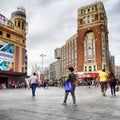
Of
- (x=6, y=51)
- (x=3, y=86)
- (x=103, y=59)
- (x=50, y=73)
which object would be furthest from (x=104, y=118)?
(x=50, y=73)

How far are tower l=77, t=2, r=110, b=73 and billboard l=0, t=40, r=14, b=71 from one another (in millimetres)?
34006

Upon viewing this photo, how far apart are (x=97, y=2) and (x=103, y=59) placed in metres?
20.9

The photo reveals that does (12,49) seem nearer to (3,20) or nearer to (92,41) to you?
(3,20)

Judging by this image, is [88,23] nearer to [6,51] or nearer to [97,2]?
[97,2]

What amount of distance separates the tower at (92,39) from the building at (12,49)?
28804 millimetres

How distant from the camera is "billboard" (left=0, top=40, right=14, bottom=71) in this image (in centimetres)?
4175

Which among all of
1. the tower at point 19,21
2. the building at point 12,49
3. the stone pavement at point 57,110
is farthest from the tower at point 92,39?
the stone pavement at point 57,110

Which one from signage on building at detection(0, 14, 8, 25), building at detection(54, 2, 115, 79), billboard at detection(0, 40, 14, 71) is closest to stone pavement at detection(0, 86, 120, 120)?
billboard at detection(0, 40, 14, 71)

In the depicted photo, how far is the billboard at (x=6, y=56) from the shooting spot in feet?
137

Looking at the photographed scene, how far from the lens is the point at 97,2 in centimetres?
7381

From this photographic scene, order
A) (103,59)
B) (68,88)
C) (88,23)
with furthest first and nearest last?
1. (88,23)
2. (103,59)
3. (68,88)

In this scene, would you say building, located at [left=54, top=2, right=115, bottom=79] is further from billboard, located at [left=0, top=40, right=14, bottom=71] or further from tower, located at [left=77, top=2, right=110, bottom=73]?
billboard, located at [left=0, top=40, right=14, bottom=71]

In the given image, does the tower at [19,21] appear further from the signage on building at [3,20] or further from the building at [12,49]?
the signage on building at [3,20]

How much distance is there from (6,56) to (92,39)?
3928cm
